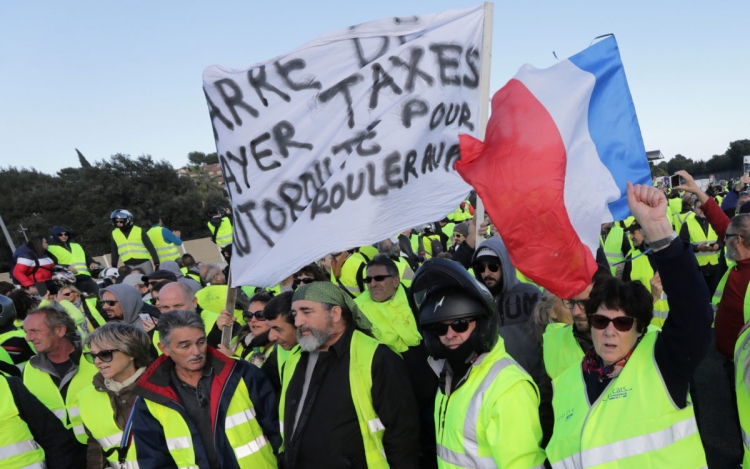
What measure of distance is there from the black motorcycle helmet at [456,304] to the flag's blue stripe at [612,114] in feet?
3.21

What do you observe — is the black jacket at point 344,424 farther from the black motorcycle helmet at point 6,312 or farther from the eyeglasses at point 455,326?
the black motorcycle helmet at point 6,312

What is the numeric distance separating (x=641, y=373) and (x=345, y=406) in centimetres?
148

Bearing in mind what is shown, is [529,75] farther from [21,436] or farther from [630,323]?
[21,436]

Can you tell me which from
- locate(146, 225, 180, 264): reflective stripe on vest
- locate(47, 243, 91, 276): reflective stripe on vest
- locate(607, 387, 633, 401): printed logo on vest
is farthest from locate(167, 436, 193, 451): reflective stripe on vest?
locate(146, 225, 180, 264): reflective stripe on vest

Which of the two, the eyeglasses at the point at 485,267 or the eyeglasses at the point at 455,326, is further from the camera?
the eyeglasses at the point at 485,267

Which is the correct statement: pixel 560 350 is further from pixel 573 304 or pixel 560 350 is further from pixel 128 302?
pixel 128 302

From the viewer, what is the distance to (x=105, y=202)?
35.8 meters

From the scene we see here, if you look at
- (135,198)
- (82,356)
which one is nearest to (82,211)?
(135,198)

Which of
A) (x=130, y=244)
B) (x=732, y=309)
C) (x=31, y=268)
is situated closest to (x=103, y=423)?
(x=732, y=309)

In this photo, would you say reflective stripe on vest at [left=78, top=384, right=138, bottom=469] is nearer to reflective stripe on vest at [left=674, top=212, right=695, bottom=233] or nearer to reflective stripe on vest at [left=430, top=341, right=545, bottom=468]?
reflective stripe on vest at [left=430, top=341, right=545, bottom=468]

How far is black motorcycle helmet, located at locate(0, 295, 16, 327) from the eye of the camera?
4816 mm

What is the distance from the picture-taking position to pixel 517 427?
2.24 metres

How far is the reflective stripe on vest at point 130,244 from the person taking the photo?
34.6 feet

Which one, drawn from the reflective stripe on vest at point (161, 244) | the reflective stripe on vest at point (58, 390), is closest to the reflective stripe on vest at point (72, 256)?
the reflective stripe on vest at point (161, 244)
